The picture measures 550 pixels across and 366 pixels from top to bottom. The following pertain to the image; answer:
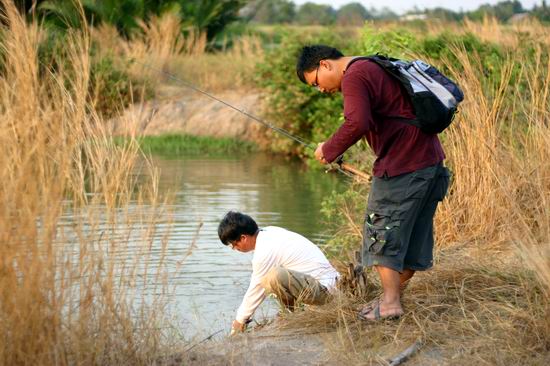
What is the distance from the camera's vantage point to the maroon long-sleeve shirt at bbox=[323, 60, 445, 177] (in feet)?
16.5

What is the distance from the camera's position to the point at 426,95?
5.06m

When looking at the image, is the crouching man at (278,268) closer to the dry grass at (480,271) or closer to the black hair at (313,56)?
the dry grass at (480,271)

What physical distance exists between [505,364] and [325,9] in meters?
73.6

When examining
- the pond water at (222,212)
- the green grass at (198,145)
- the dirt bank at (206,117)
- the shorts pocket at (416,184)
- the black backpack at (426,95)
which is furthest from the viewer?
the dirt bank at (206,117)

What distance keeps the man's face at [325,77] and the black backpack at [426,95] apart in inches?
4.5

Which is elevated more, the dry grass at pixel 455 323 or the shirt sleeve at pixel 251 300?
the dry grass at pixel 455 323

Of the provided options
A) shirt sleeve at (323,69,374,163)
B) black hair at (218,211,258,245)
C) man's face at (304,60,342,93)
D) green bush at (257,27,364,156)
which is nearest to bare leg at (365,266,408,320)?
shirt sleeve at (323,69,374,163)

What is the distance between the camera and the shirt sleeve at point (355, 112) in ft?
16.4

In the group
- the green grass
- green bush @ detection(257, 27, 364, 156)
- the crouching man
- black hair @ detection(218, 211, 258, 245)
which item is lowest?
the green grass

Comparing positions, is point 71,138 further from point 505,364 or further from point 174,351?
point 505,364

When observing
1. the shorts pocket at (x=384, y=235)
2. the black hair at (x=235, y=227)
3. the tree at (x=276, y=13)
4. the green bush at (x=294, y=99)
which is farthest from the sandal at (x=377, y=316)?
the tree at (x=276, y=13)

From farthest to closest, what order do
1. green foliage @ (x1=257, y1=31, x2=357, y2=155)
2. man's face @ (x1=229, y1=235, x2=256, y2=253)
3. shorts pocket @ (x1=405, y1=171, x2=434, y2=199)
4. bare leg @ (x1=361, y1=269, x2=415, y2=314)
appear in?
green foliage @ (x1=257, y1=31, x2=357, y2=155) → man's face @ (x1=229, y1=235, x2=256, y2=253) → bare leg @ (x1=361, y1=269, x2=415, y2=314) → shorts pocket @ (x1=405, y1=171, x2=434, y2=199)

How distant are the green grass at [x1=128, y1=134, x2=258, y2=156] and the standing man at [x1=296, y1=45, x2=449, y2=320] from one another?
43.6 ft

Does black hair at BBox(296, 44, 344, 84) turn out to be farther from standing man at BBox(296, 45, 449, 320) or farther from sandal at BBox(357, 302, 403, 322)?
sandal at BBox(357, 302, 403, 322)
